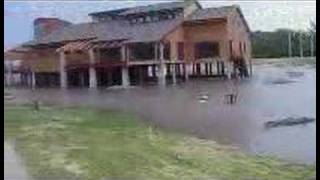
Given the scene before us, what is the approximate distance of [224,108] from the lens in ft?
5.70

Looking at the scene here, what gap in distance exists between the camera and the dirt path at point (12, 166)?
163 cm

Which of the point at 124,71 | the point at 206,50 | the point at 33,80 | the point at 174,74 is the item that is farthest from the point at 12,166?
the point at 206,50

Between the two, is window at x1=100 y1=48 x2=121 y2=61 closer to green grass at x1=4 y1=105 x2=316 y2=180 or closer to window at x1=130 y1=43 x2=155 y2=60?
window at x1=130 y1=43 x2=155 y2=60

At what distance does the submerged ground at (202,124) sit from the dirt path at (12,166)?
37 mm

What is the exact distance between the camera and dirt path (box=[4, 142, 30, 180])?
1626mm

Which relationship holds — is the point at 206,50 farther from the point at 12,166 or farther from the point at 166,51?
the point at 12,166

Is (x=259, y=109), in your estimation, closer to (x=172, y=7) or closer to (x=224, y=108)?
(x=224, y=108)

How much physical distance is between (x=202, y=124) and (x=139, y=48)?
276 mm

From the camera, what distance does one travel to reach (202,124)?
1.72m

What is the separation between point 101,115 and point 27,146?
222 mm

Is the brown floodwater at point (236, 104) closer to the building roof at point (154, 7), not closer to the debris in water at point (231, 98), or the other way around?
the debris in water at point (231, 98)

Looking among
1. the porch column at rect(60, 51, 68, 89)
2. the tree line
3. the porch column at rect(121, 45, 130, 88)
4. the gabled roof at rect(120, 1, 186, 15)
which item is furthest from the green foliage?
the porch column at rect(60, 51, 68, 89)

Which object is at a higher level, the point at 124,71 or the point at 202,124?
the point at 124,71

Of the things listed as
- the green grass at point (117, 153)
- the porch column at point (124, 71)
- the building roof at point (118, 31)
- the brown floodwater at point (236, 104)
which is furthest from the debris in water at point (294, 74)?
the porch column at point (124, 71)
